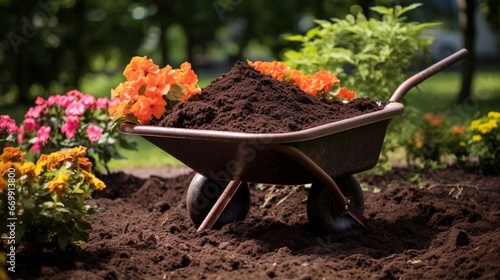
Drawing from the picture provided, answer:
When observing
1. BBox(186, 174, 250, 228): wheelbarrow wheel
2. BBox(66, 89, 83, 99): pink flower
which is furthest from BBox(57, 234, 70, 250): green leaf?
BBox(66, 89, 83, 99): pink flower

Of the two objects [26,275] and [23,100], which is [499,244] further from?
[23,100]

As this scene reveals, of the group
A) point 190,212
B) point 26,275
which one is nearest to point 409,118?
point 190,212

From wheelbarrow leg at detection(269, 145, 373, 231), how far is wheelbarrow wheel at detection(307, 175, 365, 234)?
0.06 m

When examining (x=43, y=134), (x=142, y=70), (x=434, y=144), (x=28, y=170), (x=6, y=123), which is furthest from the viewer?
(x=434, y=144)

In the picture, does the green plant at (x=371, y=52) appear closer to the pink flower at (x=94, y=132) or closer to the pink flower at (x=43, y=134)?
the pink flower at (x=94, y=132)

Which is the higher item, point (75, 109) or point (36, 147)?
point (75, 109)

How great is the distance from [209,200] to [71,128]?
5.36ft

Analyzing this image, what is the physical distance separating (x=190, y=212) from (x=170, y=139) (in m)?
0.69

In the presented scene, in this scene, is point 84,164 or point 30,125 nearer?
point 84,164

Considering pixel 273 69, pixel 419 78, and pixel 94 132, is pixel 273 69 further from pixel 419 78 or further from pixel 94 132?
pixel 94 132

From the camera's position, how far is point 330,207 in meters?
4.52

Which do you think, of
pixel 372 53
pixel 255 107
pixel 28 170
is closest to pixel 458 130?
pixel 372 53

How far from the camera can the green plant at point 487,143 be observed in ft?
20.3

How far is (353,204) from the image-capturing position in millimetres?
4668
